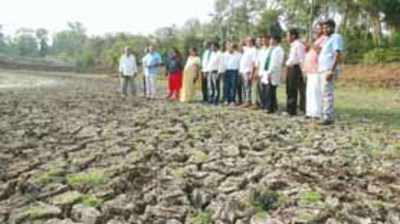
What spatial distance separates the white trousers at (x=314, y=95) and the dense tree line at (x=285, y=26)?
1484cm

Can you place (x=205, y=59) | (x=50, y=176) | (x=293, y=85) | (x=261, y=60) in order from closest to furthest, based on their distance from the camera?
(x=50, y=176), (x=293, y=85), (x=261, y=60), (x=205, y=59)

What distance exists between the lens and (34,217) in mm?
5078

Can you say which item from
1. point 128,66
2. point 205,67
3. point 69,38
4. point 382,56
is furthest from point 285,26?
point 69,38

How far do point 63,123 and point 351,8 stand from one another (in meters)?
32.1

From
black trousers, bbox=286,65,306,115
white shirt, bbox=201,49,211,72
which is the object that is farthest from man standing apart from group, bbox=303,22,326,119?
white shirt, bbox=201,49,211,72

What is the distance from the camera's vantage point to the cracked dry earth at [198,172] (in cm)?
521

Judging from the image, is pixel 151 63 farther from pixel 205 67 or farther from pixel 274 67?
pixel 274 67

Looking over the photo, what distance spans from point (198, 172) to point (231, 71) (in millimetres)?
8708

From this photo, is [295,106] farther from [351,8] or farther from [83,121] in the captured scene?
[351,8]

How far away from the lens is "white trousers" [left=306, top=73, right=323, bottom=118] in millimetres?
11234

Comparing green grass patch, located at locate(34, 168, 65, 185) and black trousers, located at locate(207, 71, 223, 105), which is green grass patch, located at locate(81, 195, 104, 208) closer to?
green grass patch, located at locate(34, 168, 65, 185)

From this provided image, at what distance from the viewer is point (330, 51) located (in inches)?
416

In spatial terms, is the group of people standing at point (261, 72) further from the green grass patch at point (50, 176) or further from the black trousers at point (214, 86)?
the green grass patch at point (50, 176)

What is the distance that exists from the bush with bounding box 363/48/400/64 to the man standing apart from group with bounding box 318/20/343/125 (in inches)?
961
